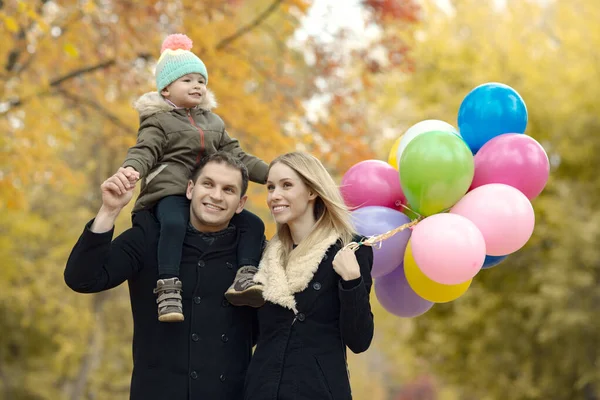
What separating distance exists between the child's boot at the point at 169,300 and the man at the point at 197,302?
0.45ft

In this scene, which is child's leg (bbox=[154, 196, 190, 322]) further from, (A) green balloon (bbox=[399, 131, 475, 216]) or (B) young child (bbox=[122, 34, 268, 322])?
(A) green balloon (bbox=[399, 131, 475, 216])

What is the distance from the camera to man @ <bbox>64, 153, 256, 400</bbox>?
11.8 feet

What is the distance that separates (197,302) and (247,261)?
0.28 meters

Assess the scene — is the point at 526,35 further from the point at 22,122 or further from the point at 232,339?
the point at 232,339

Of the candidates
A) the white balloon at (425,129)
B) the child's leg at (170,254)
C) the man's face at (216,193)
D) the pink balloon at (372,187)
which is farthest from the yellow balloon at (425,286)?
the child's leg at (170,254)

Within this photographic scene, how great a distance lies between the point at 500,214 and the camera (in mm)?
3936

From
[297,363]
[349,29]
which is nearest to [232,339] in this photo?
[297,363]

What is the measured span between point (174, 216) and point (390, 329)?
14.6 m

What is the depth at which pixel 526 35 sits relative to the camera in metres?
15.1

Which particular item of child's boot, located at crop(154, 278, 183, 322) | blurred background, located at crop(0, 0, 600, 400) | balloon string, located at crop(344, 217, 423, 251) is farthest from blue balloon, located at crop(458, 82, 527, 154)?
blurred background, located at crop(0, 0, 600, 400)

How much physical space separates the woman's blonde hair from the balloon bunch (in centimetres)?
14

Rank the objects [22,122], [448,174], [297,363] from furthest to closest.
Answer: [22,122], [448,174], [297,363]

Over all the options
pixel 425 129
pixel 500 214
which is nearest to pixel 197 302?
pixel 500 214

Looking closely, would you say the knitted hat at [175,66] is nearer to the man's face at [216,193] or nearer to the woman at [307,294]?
the man's face at [216,193]
